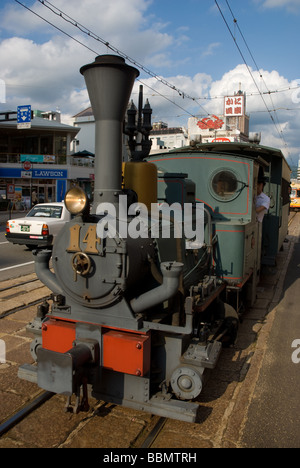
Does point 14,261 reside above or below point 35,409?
above

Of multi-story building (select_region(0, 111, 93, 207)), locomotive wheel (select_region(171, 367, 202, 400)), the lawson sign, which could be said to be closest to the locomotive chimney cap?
locomotive wheel (select_region(171, 367, 202, 400))

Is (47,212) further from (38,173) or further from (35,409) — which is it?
(38,173)

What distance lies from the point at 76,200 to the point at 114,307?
1.04 m

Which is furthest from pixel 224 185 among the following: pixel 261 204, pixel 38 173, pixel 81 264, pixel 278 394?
pixel 38 173

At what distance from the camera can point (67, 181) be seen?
30.9 m

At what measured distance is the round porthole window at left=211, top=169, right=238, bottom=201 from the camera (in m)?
5.83

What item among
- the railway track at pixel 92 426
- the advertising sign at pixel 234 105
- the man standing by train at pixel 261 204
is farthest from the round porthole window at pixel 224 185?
the advertising sign at pixel 234 105

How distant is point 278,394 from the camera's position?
4.16m

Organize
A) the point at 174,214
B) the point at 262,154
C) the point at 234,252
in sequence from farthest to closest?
the point at 262,154
the point at 234,252
the point at 174,214

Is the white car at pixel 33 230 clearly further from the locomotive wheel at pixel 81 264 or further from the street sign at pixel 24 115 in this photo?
the street sign at pixel 24 115
